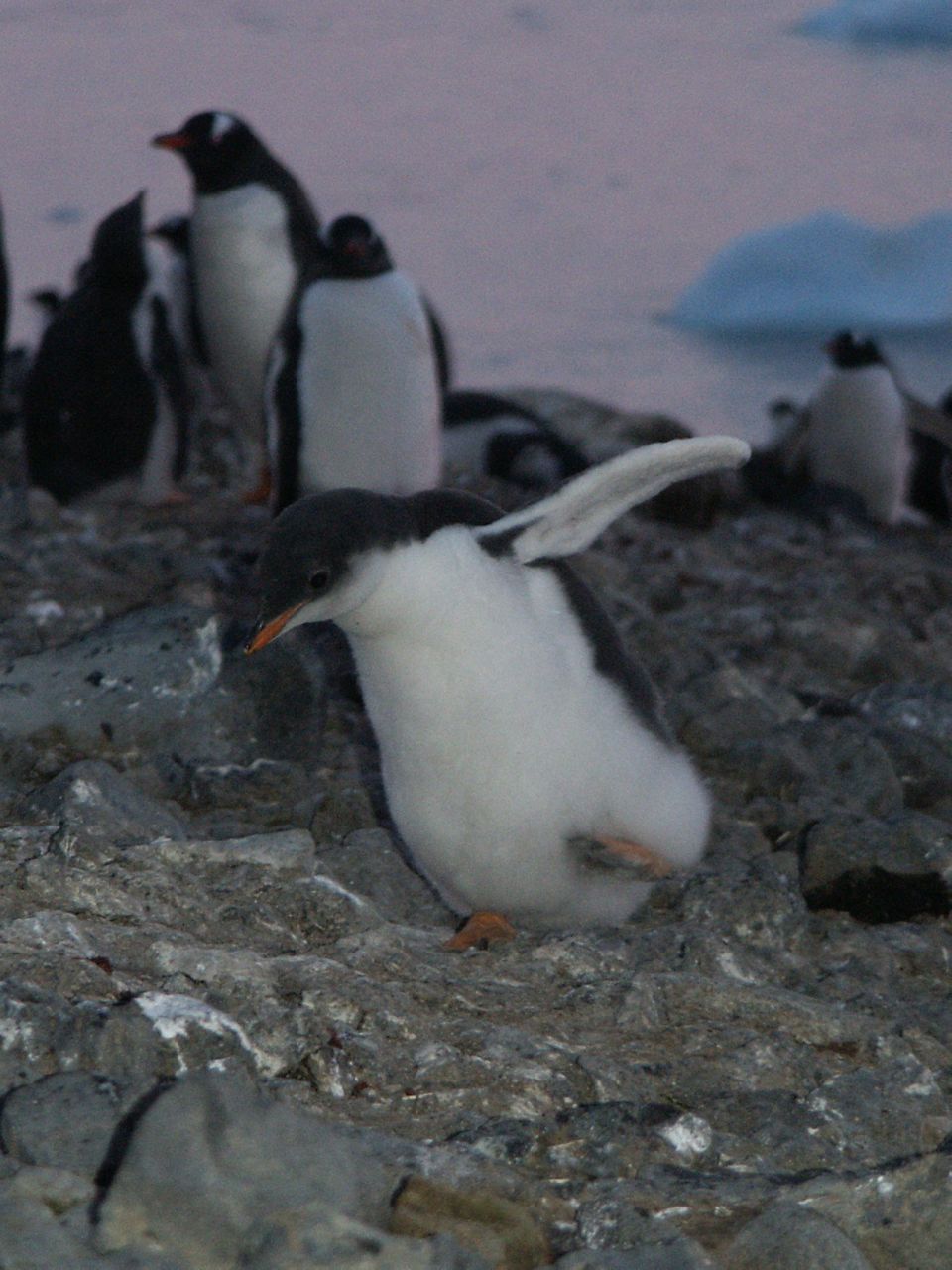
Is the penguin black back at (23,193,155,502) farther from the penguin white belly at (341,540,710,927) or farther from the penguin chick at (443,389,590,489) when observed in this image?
the penguin white belly at (341,540,710,927)

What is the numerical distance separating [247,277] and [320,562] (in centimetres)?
509

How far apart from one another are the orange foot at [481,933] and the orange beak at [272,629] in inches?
23.0

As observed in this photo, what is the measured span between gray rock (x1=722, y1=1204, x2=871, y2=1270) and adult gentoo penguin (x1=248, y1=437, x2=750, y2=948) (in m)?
0.85

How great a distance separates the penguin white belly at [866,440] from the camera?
909 cm

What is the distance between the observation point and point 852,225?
12.3 meters

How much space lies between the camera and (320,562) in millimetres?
2523

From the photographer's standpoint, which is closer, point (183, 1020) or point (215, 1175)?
point (215, 1175)

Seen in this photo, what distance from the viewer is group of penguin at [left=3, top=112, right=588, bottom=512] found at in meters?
5.48

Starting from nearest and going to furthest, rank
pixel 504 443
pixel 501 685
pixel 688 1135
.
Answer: pixel 688 1135 < pixel 501 685 < pixel 504 443

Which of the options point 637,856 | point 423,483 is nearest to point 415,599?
point 637,856

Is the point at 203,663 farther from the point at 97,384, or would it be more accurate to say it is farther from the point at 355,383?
the point at 97,384

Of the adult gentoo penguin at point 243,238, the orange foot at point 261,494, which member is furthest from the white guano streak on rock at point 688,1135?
the adult gentoo penguin at point 243,238

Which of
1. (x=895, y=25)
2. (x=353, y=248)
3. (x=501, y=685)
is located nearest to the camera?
(x=501, y=685)

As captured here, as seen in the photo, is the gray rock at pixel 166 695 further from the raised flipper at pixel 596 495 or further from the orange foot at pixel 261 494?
the orange foot at pixel 261 494
